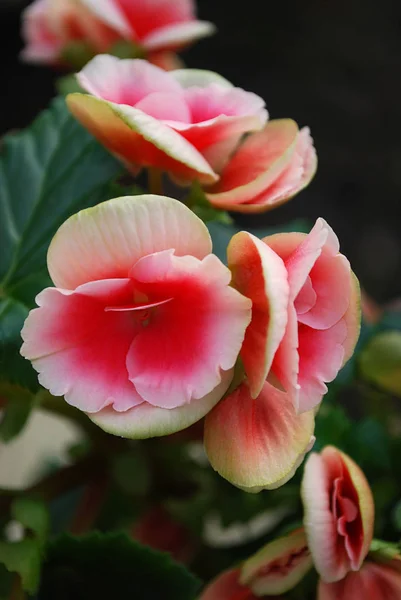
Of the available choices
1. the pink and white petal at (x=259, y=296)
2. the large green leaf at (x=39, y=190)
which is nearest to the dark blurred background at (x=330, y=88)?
the large green leaf at (x=39, y=190)

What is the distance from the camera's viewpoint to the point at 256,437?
0.31 m

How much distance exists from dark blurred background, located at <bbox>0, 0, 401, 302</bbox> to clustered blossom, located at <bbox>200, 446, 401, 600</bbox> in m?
0.84

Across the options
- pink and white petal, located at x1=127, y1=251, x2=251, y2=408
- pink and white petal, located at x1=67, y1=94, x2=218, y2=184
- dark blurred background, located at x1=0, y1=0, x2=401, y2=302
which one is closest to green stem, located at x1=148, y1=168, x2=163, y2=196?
pink and white petal, located at x1=67, y1=94, x2=218, y2=184

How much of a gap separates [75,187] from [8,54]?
1.16 metres

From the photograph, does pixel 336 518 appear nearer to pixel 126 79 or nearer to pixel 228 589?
pixel 228 589

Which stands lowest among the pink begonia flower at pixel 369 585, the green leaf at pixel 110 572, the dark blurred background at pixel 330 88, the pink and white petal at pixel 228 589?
the dark blurred background at pixel 330 88

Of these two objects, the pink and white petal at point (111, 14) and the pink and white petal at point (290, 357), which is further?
the pink and white petal at point (111, 14)

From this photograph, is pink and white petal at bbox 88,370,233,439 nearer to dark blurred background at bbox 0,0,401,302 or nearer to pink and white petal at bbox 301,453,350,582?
pink and white petal at bbox 301,453,350,582

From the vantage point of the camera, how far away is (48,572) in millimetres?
438

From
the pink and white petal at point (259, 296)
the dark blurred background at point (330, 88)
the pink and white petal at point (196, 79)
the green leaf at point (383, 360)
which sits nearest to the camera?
the pink and white petal at point (259, 296)

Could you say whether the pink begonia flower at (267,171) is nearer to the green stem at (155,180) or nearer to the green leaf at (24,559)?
the green stem at (155,180)

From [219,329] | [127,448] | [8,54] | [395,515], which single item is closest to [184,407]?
[219,329]

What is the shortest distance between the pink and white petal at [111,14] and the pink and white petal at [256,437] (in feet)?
0.88

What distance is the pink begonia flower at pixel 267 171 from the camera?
1.15ft
